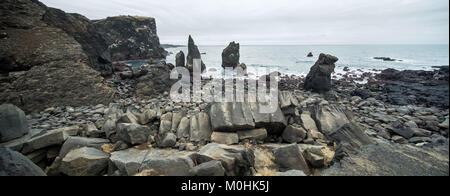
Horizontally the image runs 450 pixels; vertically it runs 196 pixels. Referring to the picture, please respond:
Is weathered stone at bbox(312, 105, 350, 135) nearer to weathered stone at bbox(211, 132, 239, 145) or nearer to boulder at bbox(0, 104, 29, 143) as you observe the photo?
weathered stone at bbox(211, 132, 239, 145)

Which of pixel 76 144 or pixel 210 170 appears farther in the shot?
pixel 76 144

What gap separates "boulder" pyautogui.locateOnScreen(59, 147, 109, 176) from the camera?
305cm

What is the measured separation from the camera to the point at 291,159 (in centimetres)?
304

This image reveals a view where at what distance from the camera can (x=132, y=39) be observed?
56.3 metres

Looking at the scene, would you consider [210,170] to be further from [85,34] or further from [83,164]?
[85,34]

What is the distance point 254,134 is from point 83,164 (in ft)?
12.4

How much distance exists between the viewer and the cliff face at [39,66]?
6727 mm

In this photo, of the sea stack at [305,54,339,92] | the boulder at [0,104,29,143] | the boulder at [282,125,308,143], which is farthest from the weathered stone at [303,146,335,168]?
the sea stack at [305,54,339,92]

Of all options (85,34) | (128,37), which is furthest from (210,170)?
(128,37)

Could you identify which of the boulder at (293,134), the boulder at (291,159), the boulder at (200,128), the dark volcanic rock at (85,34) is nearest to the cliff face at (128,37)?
the dark volcanic rock at (85,34)
